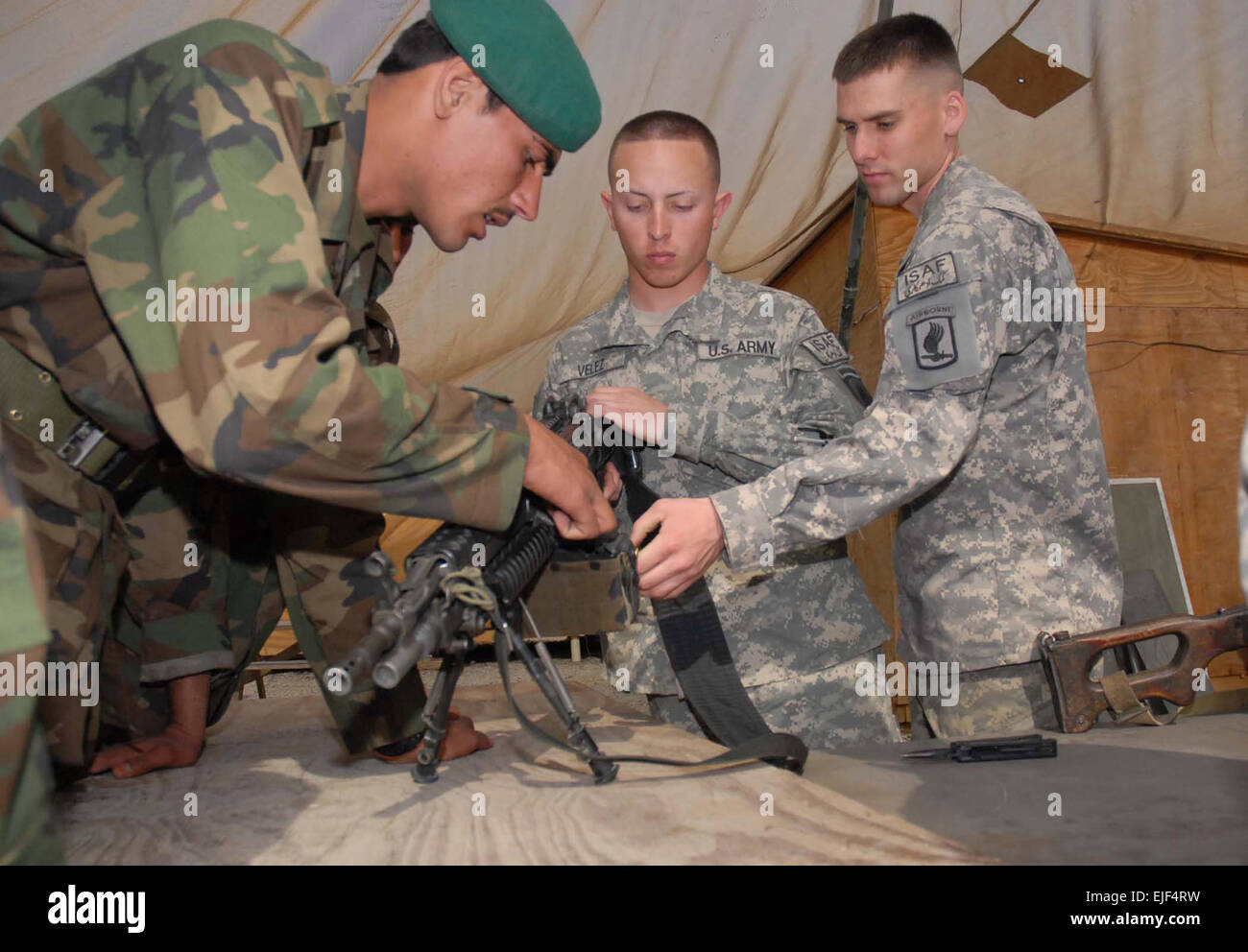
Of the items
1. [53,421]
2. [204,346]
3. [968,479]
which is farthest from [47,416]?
[968,479]

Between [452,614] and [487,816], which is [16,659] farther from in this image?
[487,816]

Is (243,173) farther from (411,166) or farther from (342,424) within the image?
(411,166)

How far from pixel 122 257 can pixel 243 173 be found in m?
0.20

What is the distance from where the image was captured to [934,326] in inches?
68.1

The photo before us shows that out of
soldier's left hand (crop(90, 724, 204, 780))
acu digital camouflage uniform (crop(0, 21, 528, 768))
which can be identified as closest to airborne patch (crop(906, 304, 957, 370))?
acu digital camouflage uniform (crop(0, 21, 528, 768))

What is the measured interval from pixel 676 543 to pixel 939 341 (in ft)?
1.89

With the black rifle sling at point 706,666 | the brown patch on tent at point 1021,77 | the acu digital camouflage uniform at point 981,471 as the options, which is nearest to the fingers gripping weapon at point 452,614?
the acu digital camouflage uniform at point 981,471

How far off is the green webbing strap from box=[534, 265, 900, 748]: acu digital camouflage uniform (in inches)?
42.7

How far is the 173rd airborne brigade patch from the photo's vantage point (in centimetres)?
169

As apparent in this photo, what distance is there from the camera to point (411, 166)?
150 centimetres

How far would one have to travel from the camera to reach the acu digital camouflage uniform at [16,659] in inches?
28.5

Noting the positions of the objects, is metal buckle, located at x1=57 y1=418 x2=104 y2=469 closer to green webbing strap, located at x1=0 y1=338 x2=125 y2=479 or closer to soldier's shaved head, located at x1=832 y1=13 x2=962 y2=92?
green webbing strap, located at x1=0 y1=338 x2=125 y2=479

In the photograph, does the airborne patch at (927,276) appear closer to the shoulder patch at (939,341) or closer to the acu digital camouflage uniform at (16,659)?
the shoulder patch at (939,341)
